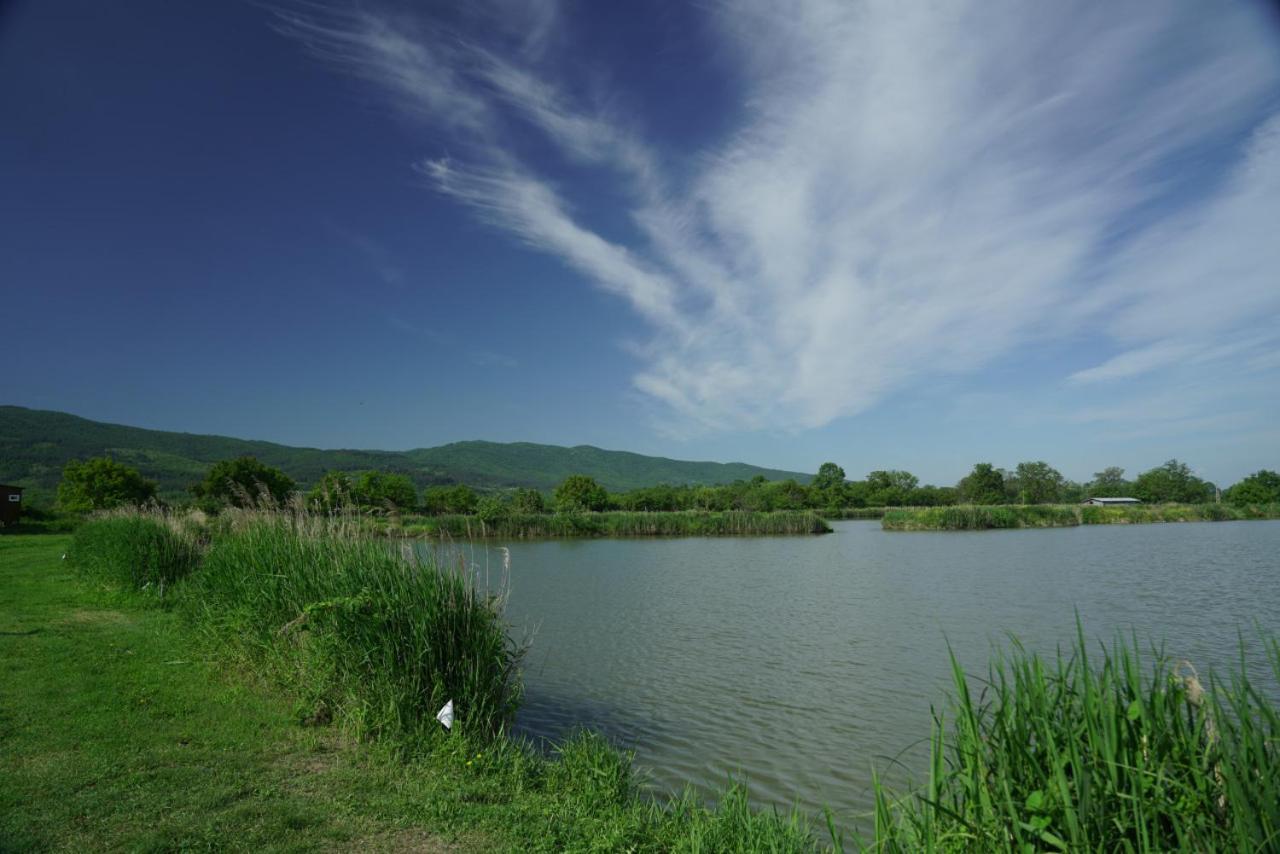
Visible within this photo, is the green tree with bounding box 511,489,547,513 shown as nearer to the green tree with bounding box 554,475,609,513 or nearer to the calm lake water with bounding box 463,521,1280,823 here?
the green tree with bounding box 554,475,609,513

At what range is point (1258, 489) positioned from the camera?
82938mm

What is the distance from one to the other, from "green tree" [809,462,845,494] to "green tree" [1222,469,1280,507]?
159 ft

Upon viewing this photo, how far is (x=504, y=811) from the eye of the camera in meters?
5.43

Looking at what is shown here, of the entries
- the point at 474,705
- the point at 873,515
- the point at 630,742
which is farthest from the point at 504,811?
the point at 873,515

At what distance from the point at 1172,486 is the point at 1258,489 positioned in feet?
97.1

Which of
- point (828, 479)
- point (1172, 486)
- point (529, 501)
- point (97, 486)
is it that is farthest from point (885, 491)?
point (97, 486)

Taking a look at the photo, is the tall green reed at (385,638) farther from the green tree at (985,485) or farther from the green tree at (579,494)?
the green tree at (985,485)

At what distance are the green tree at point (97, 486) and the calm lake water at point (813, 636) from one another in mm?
44826

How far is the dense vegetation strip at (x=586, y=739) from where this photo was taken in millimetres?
3242

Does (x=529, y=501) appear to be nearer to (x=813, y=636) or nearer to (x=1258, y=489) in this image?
(x=813, y=636)

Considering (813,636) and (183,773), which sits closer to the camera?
(183,773)

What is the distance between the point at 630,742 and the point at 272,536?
6.18m

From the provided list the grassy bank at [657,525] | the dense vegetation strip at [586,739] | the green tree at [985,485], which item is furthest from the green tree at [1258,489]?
the dense vegetation strip at [586,739]

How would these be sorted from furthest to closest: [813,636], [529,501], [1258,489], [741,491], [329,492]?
[741,491] → [1258,489] → [529,501] → [813,636] → [329,492]
